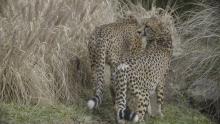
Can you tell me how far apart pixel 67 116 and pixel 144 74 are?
101 cm

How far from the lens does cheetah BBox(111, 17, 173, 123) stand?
7879 mm

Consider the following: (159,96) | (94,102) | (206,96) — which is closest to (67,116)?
(94,102)

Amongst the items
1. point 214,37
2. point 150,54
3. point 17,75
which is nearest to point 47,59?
point 17,75

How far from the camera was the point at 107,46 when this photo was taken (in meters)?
8.29

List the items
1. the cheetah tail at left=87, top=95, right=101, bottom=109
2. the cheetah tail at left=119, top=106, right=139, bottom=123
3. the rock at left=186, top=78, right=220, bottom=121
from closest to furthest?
the cheetah tail at left=119, top=106, right=139, bottom=123 < the cheetah tail at left=87, top=95, right=101, bottom=109 < the rock at left=186, top=78, right=220, bottom=121

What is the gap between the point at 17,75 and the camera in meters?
8.07

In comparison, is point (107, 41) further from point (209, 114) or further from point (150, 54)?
point (209, 114)

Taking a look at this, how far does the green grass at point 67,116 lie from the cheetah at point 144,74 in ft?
0.74

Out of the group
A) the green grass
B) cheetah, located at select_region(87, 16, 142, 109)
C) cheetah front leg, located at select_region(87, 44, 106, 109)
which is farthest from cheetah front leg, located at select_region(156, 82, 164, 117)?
cheetah front leg, located at select_region(87, 44, 106, 109)

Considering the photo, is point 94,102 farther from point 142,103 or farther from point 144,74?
point 144,74

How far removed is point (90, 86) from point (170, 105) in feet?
3.55

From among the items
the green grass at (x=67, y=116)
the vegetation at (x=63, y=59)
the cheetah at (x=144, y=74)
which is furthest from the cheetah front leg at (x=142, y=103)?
the vegetation at (x=63, y=59)

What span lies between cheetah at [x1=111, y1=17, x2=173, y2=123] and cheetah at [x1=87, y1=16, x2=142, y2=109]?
0.50 feet

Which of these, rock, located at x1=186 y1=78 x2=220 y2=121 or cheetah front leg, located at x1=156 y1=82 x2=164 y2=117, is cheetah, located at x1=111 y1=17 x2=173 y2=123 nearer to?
cheetah front leg, located at x1=156 y1=82 x2=164 y2=117
